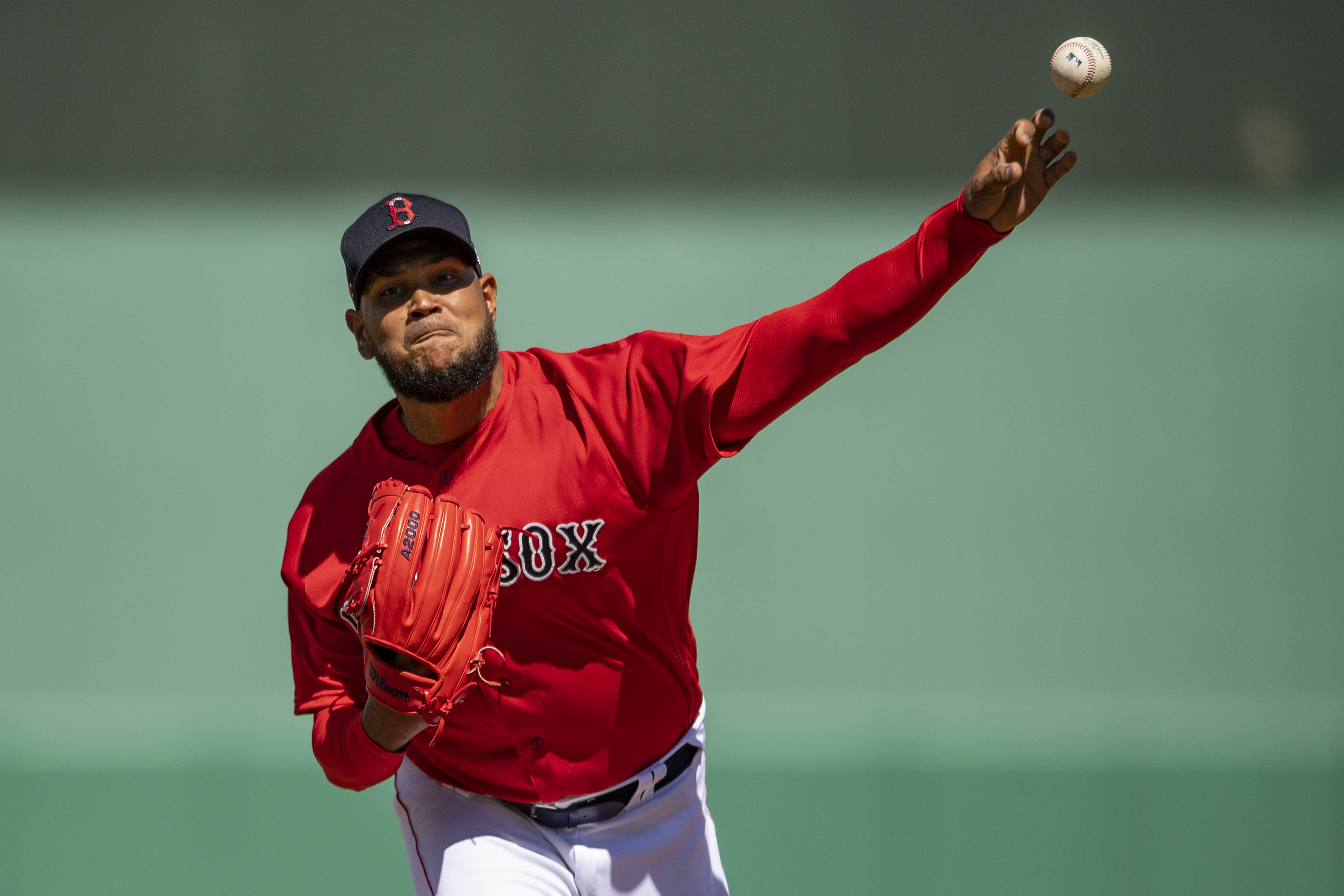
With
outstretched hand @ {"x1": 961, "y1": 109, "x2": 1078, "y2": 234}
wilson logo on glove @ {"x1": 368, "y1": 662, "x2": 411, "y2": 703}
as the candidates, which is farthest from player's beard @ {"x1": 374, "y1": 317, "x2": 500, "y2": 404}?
outstretched hand @ {"x1": 961, "y1": 109, "x2": 1078, "y2": 234}

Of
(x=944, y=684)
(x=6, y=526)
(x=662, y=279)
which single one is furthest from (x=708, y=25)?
(x=6, y=526)

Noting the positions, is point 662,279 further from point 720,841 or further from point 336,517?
point 336,517

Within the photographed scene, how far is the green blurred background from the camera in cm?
418

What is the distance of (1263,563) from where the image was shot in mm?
4250

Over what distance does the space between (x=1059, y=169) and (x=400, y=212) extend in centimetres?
114

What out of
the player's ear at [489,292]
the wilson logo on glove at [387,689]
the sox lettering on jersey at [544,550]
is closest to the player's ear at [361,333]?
the player's ear at [489,292]

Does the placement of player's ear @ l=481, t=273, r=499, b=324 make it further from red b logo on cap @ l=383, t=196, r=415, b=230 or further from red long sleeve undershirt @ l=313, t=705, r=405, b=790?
red long sleeve undershirt @ l=313, t=705, r=405, b=790

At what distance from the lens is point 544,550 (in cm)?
214

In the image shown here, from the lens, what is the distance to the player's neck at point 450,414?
2.24 metres

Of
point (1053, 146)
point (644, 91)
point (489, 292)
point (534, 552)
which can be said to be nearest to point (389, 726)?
point (534, 552)

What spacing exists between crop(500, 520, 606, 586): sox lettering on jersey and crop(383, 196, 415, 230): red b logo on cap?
0.58 meters

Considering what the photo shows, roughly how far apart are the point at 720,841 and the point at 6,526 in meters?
2.74

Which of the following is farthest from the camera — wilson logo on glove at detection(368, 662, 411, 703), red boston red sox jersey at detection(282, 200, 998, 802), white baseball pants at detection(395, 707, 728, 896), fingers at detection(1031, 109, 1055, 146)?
white baseball pants at detection(395, 707, 728, 896)

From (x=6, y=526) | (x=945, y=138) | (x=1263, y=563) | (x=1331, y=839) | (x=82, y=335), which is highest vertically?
(x=945, y=138)
